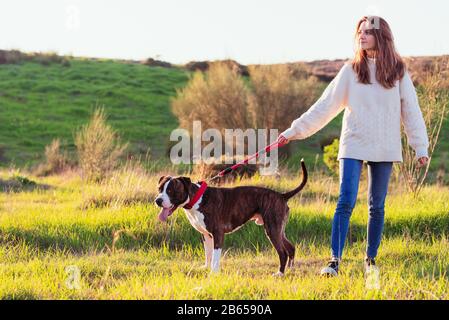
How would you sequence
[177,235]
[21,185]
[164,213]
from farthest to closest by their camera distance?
1. [21,185]
2. [177,235]
3. [164,213]

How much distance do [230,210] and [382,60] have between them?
78.0 inches

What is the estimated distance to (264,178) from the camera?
13047mm

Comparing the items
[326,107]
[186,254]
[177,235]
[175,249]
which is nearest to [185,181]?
[326,107]

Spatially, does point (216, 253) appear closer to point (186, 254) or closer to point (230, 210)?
point (230, 210)

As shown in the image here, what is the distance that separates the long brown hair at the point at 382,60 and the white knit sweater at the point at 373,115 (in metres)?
0.06

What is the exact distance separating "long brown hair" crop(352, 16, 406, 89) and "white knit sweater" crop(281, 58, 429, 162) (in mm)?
59

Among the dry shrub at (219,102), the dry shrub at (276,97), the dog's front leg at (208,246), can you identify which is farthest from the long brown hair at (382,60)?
the dry shrub at (219,102)

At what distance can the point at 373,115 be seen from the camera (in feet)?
19.4

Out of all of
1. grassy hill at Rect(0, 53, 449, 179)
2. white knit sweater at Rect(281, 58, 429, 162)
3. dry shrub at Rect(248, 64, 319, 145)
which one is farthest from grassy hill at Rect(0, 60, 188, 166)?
white knit sweater at Rect(281, 58, 429, 162)

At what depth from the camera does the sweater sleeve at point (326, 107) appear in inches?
238

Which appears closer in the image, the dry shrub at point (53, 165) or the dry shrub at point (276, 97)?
the dry shrub at point (53, 165)

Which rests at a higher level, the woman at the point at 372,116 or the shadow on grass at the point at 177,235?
the woman at the point at 372,116

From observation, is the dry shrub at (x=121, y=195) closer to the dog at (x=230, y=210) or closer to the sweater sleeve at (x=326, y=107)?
the dog at (x=230, y=210)
